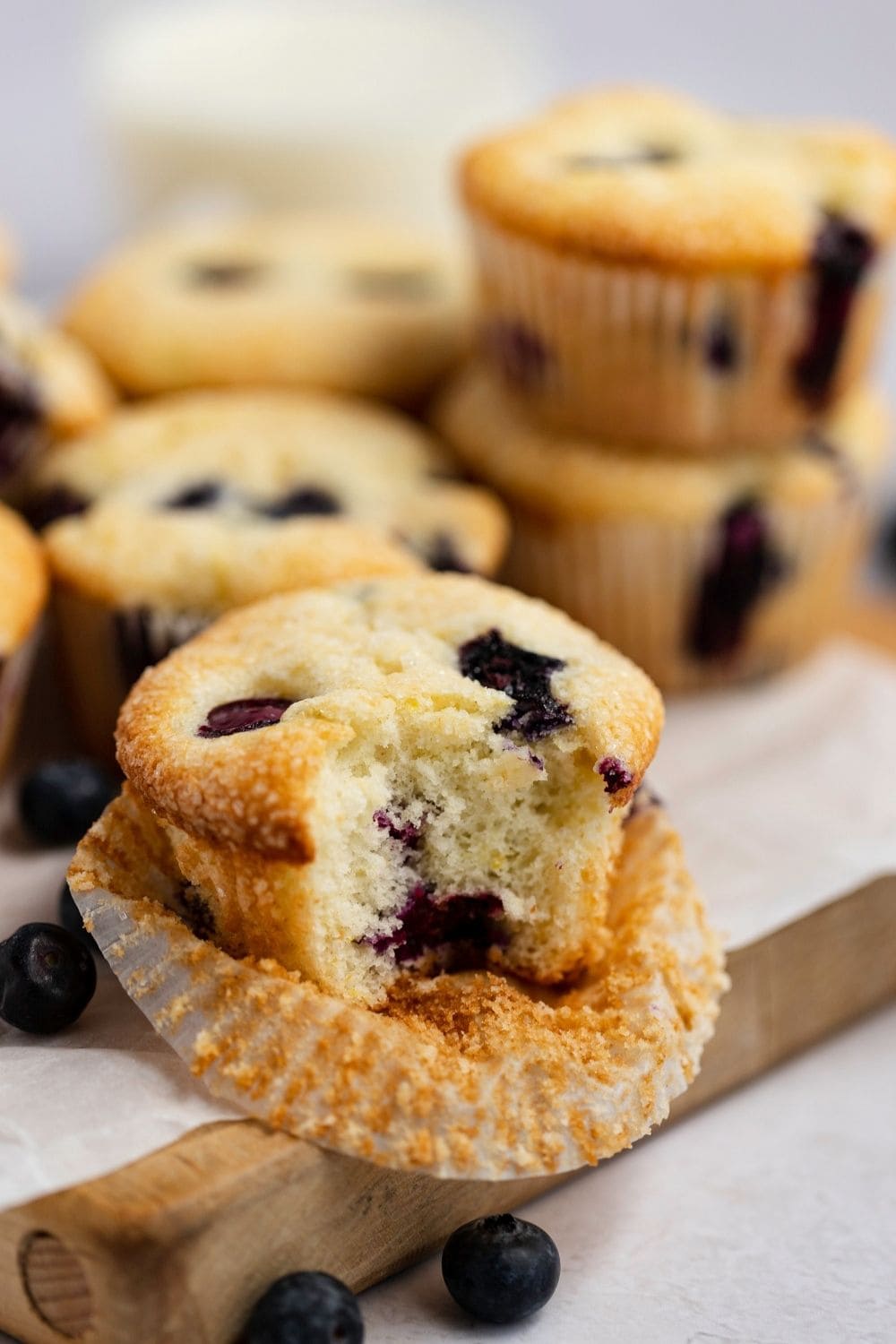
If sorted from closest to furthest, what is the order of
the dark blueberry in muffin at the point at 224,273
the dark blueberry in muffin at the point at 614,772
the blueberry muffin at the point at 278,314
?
the dark blueberry in muffin at the point at 614,772, the blueberry muffin at the point at 278,314, the dark blueberry in muffin at the point at 224,273

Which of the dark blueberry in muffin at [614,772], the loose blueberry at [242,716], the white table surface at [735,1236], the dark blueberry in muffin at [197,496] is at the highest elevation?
the loose blueberry at [242,716]

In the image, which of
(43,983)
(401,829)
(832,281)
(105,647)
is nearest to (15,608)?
(105,647)

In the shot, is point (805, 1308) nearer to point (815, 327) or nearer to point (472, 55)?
point (815, 327)

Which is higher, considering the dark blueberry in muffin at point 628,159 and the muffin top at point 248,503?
the dark blueberry in muffin at point 628,159

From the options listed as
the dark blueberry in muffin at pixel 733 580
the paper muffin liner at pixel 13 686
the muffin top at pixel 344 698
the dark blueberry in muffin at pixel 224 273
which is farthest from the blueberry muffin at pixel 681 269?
the paper muffin liner at pixel 13 686

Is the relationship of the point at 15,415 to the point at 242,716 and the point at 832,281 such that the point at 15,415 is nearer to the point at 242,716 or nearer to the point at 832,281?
the point at 242,716

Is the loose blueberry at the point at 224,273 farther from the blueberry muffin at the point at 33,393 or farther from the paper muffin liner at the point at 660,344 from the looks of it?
the paper muffin liner at the point at 660,344

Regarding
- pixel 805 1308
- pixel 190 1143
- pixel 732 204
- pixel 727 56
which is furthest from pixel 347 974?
pixel 727 56
